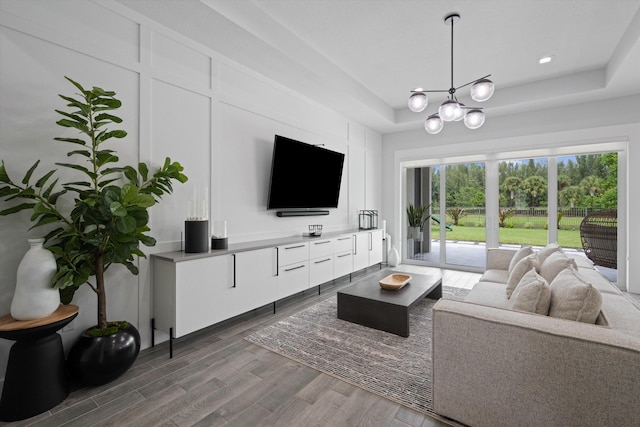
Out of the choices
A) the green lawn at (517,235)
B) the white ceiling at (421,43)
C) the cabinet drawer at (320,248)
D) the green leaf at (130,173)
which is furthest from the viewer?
the green lawn at (517,235)

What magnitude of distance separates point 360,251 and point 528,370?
3483 mm

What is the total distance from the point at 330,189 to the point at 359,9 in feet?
7.68

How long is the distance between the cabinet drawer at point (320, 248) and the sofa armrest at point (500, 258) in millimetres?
1991

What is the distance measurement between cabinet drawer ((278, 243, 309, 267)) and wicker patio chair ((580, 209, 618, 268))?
4368 mm

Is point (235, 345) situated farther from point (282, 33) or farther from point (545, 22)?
point (545, 22)

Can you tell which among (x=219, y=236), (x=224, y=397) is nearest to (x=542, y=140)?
(x=219, y=236)

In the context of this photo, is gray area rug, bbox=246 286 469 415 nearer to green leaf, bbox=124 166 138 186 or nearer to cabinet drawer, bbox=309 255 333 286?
cabinet drawer, bbox=309 255 333 286

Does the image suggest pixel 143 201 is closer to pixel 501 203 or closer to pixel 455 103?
pixel 455 103

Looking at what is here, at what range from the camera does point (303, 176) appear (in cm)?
403

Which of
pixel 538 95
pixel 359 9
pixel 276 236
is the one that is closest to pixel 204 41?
pixel 359 9

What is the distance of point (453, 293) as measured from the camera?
4.05 meters

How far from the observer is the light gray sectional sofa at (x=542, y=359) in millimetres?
1223

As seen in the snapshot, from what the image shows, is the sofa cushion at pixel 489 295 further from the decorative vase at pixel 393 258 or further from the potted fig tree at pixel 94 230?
the decorative vase at pixel 393 258

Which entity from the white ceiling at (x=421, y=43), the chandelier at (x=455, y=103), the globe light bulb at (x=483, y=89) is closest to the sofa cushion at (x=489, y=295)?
the chandelier at (x=455, y=103)
